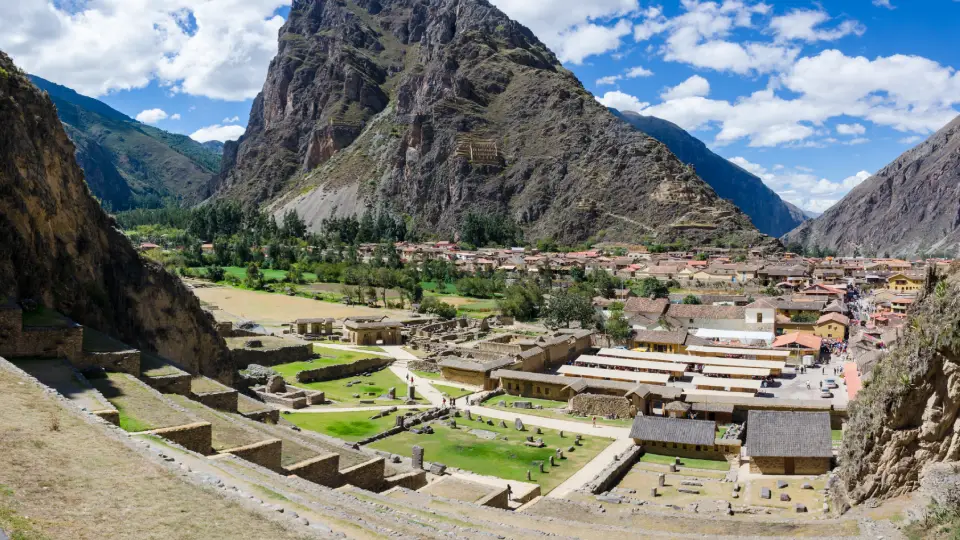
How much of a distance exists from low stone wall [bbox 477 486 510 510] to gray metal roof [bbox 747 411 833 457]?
1196 cm

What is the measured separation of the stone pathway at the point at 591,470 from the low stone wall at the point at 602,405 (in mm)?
4974

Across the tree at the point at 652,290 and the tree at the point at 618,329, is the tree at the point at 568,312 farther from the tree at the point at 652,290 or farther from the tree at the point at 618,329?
the tree at the point at 652,290

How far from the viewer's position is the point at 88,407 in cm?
1859

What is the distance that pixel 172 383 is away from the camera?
83.4 ft

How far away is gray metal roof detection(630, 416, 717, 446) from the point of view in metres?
33.1

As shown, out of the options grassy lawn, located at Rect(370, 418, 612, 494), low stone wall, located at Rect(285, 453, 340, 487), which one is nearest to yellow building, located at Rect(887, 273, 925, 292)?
grassy lawn, located at Rect(370, 418, 612, 494)

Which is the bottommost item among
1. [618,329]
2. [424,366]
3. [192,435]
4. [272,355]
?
[424,366]

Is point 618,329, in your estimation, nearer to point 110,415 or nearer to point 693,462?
point 693,462

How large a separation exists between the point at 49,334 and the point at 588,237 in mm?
146094

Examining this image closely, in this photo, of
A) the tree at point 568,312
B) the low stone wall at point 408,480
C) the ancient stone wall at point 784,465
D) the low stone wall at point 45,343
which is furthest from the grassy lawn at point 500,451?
the tree at point 568,312

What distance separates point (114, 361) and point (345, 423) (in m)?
15.0

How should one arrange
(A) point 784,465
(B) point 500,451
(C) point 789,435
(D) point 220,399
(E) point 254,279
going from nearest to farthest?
(D) point 220,399, (A) point 784,465, (C) point 789,435, (B) point 500,451, (E) point 254,279

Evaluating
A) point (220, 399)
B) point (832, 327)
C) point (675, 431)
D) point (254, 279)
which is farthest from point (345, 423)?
point (254, 279)

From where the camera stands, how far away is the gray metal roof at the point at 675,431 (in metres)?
33.1
